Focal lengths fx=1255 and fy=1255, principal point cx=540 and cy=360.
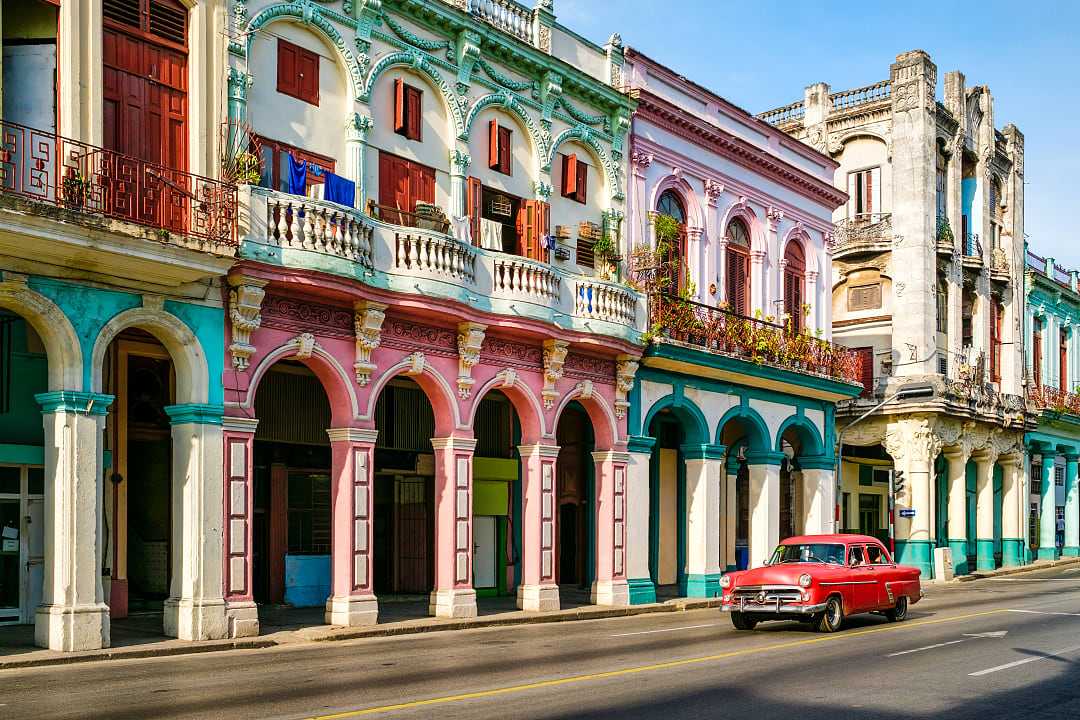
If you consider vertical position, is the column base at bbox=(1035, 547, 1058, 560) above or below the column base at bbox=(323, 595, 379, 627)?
below

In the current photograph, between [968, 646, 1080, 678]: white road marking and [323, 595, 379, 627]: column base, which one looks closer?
[968, 646, 1080, 678]: white road marking

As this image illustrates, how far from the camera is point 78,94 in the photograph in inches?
679

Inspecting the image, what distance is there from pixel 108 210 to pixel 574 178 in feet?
39.9

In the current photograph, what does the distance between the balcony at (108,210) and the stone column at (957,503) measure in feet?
106

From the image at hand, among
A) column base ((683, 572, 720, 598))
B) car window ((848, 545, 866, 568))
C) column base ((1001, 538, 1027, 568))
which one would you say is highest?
car window ((848, 545, 866, 568))

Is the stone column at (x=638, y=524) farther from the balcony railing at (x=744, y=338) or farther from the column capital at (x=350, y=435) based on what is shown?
the column capital at (x=350, y=435)

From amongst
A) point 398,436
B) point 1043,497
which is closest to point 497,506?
point 398,436

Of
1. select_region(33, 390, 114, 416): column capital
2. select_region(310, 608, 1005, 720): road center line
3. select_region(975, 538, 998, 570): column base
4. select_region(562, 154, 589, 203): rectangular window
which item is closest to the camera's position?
select_region(310, 608, 1005, 720): road center line

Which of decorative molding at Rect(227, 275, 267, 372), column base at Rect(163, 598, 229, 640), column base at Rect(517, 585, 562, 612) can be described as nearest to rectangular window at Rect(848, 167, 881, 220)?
column base at Rect(517, 585, 562, 612)

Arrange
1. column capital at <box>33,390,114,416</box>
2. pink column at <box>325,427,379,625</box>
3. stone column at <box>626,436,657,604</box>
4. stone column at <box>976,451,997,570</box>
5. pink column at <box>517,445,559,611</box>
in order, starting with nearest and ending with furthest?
column capital at <box>33,390,114,416</box> → pink column at <box>325,427,379,625</box> → pink column at <box>517,445,559,611</box> → stone column at <box>626,436,657,604</box> → stone column at <box>976,451,997,570</box>

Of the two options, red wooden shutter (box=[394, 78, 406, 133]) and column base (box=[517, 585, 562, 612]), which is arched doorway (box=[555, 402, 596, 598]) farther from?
red wooden shutter (box=[394, 78, 406, 133])

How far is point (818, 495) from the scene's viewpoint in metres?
34.8

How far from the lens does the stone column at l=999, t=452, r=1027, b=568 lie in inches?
1913

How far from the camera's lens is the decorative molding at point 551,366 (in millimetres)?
25000
